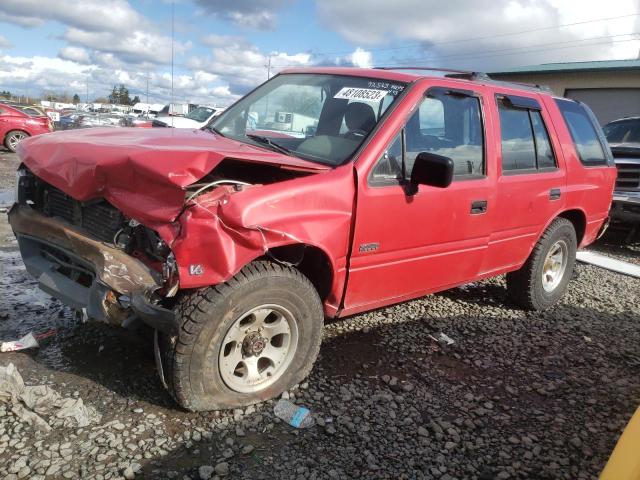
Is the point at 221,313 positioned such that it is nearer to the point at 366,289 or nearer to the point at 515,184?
the point at 366,289

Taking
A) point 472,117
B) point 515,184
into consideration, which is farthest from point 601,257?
point 472,117

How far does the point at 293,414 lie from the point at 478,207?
77.5 inches

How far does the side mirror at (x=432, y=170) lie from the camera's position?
300 cm

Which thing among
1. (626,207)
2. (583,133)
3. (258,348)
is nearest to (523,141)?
(583,133)

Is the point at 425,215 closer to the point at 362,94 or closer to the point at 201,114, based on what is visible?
the point at 362,94

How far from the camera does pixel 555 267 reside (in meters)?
5.12

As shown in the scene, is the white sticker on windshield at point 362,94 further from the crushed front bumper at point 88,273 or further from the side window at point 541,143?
the crushed front bumper at point 88,273

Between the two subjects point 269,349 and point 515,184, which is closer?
point 269,349

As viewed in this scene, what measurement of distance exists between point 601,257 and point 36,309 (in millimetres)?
7048

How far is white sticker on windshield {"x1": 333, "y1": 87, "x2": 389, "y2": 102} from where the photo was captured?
3434 millimetres

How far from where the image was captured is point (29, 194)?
341cm

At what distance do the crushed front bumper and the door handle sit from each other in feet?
7.42

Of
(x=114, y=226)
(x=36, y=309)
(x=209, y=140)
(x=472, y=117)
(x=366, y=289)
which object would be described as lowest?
(x=36, y=309)

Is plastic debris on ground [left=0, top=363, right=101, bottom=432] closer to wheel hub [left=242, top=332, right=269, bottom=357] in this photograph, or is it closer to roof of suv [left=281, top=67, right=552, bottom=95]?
wheel hub [left=242, top=332, right=269, bottom=357]
